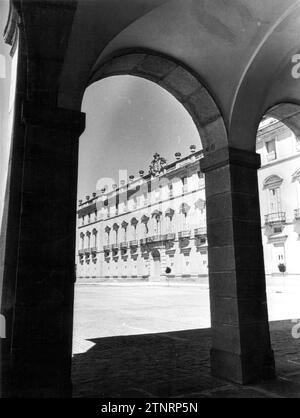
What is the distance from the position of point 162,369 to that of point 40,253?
3.17m

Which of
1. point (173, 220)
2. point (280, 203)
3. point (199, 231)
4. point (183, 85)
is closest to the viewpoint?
point (183, 85)

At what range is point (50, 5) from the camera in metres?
3.65

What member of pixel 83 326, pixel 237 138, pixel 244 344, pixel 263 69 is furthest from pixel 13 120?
pixel 83 326

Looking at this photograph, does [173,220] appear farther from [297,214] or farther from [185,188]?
[297,214]

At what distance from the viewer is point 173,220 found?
45375 millimetres

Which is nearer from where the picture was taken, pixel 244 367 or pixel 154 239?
pixel 244 367

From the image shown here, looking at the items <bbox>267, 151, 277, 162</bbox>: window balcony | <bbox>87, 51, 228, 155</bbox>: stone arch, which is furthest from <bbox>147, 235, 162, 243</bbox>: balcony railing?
<bbox>87, 51, 228, 155</bbox>: stone arch

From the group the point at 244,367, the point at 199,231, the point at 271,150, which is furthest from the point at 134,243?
the point at 244,367

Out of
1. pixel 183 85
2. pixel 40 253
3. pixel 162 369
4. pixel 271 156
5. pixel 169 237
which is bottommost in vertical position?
pixel 162 369

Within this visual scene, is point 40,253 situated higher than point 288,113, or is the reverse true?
point 288,113

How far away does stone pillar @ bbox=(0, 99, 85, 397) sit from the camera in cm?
325

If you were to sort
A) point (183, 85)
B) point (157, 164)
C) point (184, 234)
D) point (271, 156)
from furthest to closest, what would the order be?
1. point (157, 164)
2. point (184, 234)
3. point (271, 156)
4. point (183, 85)

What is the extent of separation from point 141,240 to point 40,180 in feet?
157

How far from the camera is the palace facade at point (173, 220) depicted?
3122 centimetres
